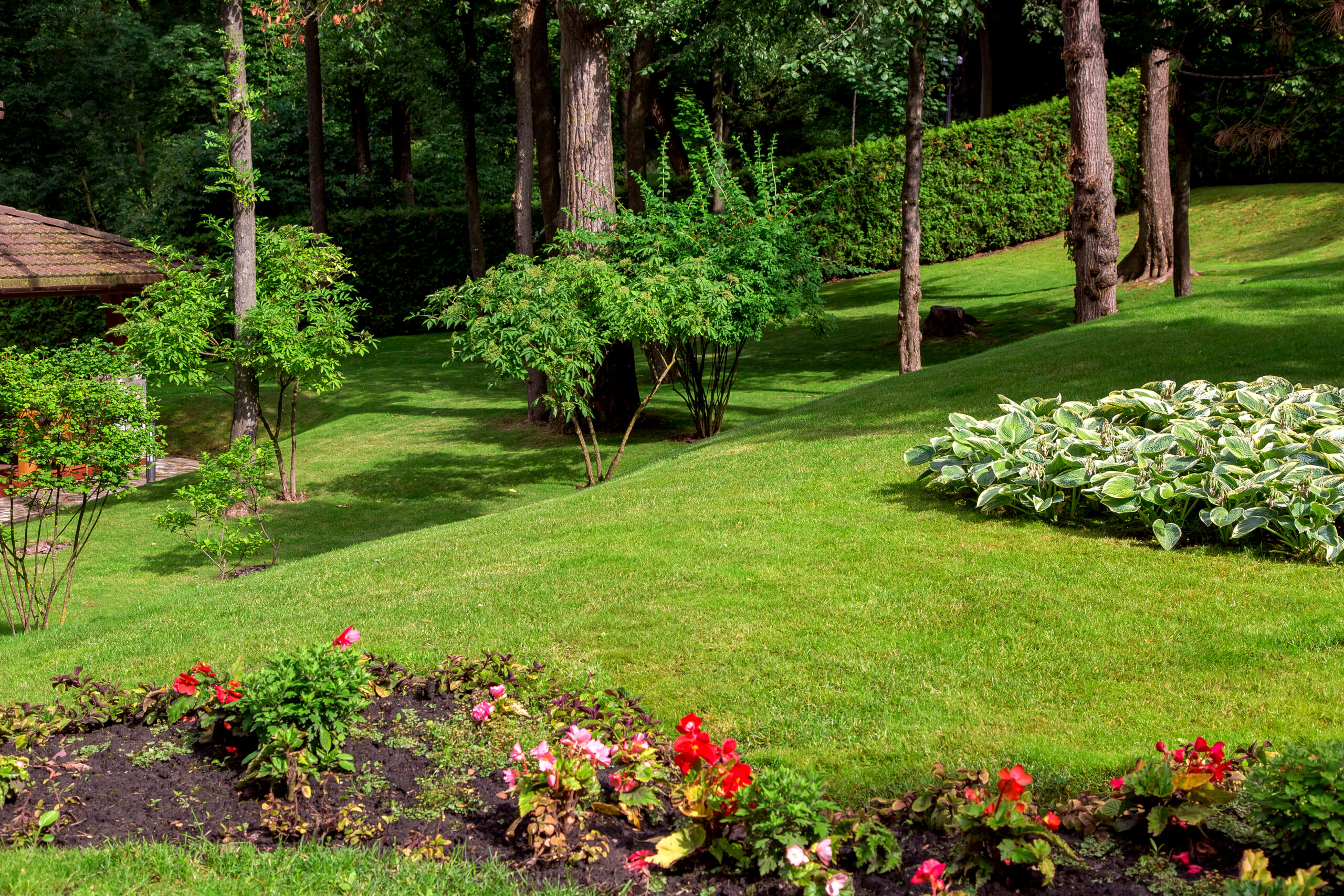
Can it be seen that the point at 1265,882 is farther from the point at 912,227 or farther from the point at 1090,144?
the point at 912,227

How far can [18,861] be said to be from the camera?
316cm

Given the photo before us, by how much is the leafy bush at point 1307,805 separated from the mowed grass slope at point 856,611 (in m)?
0.71

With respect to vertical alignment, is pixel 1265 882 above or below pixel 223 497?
below

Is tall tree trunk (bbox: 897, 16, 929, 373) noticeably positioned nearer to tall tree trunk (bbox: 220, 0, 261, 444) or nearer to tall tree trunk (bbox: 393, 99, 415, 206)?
tall tree trunk (bbox: 220, 0, 261, 444)

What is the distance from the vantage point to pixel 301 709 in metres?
3.72

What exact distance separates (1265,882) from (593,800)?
6.42 feet

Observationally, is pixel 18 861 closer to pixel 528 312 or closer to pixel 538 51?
pixel 528 312

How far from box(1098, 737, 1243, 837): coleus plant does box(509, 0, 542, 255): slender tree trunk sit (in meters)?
14.6

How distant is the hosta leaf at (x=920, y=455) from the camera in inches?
276

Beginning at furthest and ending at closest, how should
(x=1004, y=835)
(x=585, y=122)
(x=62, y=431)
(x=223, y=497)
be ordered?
(x=585, y=122)
(x=223, y=497)
(x=62, y=431)
(x=1004, y=835)

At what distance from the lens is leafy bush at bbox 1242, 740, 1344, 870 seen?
277 centimetres

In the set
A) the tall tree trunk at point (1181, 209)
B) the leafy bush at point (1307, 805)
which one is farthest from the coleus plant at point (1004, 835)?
the tall tree trunk at point (1181, 209)

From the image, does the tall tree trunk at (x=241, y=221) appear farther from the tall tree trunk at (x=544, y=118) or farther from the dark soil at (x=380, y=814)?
the dark soil at (x=380, y=814)

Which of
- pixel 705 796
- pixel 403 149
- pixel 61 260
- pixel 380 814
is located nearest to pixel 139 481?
pixel 61 260
